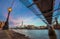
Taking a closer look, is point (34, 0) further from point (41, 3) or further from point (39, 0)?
point (41, 3)

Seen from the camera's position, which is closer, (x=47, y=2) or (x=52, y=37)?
(x=47, y=2)

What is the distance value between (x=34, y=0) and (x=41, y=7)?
1259 millimetres

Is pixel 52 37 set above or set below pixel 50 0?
below

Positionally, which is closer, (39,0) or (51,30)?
(39,0)

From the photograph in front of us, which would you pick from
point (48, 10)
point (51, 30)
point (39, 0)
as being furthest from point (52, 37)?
point (39, 0)

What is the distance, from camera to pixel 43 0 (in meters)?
8.22

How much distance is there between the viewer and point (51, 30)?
23234 mm

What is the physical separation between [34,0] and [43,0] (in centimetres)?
65

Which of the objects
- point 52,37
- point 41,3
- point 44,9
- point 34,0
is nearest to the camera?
point 34,0

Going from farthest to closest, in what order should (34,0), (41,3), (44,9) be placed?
(44,9) < (41,3) < (34,0)

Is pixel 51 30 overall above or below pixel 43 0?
below

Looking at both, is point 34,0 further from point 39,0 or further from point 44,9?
point 44,9

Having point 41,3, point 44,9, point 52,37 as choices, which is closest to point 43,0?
point 41,3

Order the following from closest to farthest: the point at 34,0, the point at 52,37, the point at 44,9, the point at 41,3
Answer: the point at 34,0 → the point at 41,3 → the point at 44,9 → the point at 52,37
